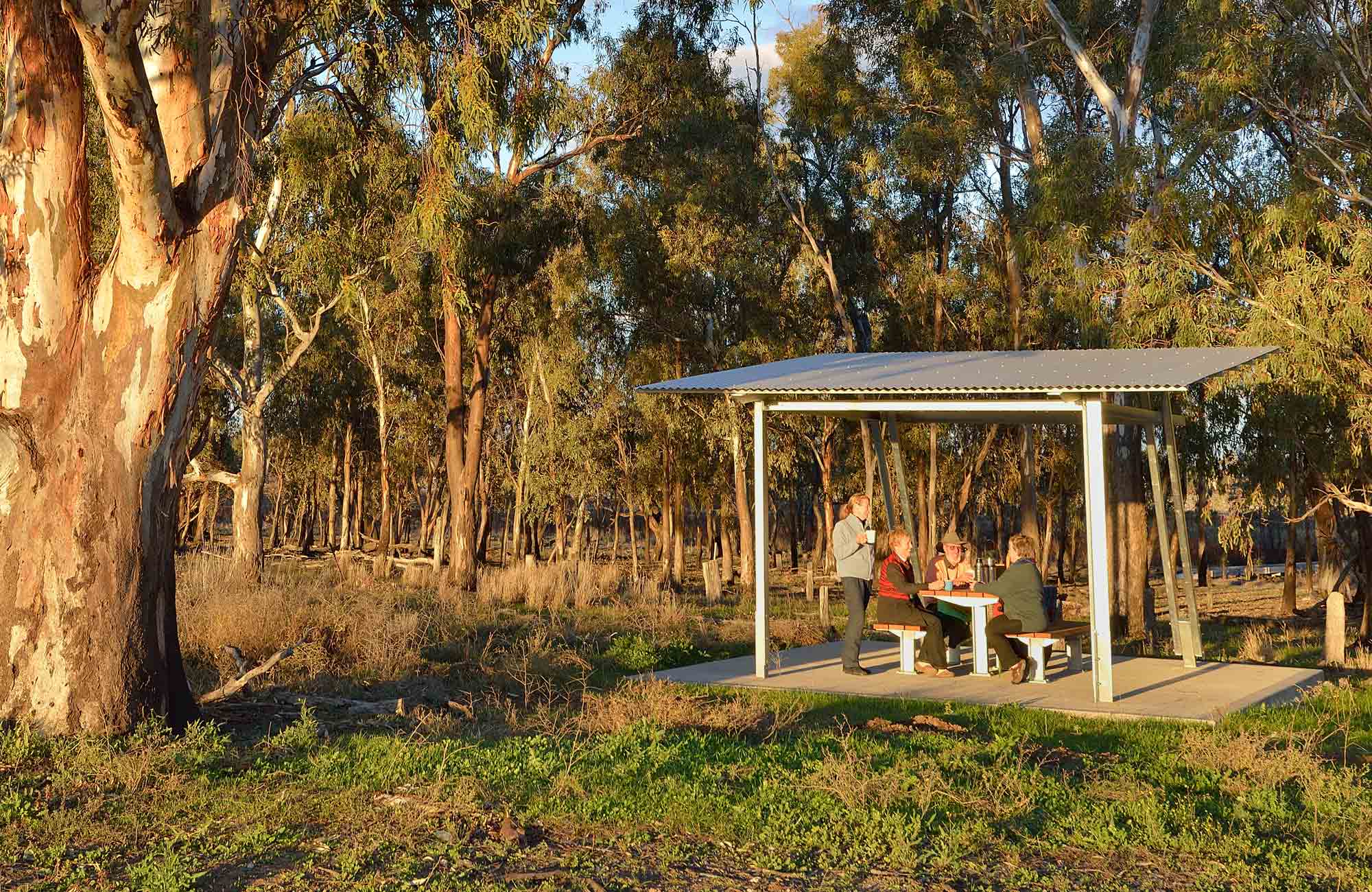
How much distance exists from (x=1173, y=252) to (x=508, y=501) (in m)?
30.7

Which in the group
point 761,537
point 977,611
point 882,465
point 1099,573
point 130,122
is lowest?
point 977,611

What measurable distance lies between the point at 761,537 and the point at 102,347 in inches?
212

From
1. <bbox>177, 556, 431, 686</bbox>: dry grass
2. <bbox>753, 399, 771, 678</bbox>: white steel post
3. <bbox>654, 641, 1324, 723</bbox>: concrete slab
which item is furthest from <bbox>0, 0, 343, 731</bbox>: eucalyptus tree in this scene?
<bbox>753, 399, 771, 678</bbox>: white steel post

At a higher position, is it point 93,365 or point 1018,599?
point 93,365

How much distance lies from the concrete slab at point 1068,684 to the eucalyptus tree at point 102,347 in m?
4.52

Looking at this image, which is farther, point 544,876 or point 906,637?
point 906,637

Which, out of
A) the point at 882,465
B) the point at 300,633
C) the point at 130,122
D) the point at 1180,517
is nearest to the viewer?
the point at 130,122

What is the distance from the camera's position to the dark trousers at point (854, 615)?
10695 millimetres

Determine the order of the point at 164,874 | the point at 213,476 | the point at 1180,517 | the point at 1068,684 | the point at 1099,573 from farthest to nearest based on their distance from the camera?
the point at 213,476
the point at 1180,517
the point at 1068,684
the point at 1099,573
the point at 164,874

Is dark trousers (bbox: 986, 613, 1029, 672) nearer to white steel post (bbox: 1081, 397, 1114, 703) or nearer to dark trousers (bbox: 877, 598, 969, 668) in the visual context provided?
dark trousers (bbox: 877, 598, 969, 668)

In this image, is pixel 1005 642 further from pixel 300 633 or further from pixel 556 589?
pixel 556 589

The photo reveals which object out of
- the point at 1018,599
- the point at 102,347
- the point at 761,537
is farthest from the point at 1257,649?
the point at 102,347

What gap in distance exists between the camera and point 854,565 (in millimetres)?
10727

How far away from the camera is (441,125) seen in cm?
1041
